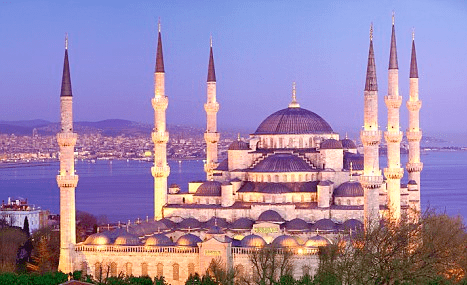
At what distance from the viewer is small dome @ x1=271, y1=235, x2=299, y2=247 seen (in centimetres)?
3262

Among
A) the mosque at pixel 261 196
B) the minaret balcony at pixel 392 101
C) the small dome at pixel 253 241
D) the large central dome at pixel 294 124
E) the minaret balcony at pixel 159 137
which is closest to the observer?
the small dome at pixel 253 241

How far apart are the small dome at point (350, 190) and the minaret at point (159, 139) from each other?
665 cm

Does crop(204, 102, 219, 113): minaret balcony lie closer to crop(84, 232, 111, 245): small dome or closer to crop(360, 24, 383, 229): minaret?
crop(360, 24, 383, 229): minaret

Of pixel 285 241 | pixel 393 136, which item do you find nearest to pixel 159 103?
pixel 393 136

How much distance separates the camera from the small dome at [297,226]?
34.8 meters

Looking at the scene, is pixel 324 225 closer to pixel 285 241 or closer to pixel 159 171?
pixel 285 241

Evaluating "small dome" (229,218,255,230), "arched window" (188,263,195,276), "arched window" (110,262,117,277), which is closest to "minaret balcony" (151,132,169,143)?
"small dome" (229,218,255,230)

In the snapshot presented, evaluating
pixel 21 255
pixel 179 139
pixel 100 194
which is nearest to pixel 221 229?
pixel 21 255

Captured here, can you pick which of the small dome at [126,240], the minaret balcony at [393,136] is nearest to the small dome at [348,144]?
the minaret balcony at [393,136]

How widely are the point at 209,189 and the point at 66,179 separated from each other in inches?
233

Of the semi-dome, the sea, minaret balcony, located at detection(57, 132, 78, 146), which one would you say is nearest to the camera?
minaret balcony, located at detection(57, 132, 78, 146)

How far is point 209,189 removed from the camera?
125ft

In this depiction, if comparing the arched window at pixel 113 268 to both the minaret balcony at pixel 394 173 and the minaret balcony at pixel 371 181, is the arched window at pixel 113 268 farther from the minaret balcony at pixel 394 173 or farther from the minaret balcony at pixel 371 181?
the minaret balcony at pixel 394 173

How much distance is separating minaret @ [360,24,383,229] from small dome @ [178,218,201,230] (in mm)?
6235
